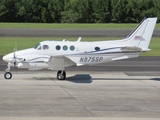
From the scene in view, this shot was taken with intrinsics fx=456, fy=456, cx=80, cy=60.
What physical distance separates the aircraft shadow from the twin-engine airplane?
574 mm

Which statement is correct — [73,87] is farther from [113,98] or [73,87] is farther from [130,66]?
[130,66]

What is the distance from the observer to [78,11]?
90.6 m

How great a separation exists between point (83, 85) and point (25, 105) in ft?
17.9

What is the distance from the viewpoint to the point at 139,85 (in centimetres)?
2091

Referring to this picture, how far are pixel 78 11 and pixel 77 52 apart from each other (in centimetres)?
6898

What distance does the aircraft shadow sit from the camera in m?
22.0

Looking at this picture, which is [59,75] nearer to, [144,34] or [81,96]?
[144,34]

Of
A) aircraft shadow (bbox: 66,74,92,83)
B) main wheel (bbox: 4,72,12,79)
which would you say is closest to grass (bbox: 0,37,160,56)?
aircraft shadow (bbox: 66,74,92,83)

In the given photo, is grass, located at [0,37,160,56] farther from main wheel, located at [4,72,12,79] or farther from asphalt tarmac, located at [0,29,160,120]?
main wheel, located at [4,72,12,79]

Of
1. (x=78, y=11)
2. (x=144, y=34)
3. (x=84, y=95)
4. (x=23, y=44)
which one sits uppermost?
(x=144, y=34)

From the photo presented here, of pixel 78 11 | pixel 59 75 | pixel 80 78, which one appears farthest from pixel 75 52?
pixel 78 11

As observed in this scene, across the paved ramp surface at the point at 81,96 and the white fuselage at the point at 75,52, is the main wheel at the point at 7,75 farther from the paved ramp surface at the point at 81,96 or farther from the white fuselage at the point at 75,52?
the white fuselage at the point at 75,52

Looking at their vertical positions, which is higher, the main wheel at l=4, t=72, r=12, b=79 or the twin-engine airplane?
the twin-engine airplane

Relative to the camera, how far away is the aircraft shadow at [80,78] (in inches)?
867
